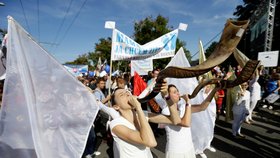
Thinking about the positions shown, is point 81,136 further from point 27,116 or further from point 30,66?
point 30,66

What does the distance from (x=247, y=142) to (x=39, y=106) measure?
5.87 metres

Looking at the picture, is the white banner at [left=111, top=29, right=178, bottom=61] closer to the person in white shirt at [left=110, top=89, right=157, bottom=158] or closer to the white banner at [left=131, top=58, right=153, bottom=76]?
the white banner at [left=131, top=58, right=153, bottom=76]

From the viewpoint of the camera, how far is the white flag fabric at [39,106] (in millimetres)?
2244

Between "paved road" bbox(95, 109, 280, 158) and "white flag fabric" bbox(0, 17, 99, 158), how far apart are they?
3.56 metres

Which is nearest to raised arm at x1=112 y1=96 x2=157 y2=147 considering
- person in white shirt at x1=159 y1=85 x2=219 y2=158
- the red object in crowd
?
person in white shirt at x1=159 y1=85 x2=219 y2=158

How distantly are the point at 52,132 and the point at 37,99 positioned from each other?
14.2 inches

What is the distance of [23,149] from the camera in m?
2.26

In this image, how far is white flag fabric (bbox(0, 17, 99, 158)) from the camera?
224cm

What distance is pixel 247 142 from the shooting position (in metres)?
6.67

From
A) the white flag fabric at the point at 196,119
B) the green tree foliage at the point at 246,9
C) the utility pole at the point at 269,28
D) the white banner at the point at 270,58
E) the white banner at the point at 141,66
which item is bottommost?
the white flag fabric at the point at 196,119

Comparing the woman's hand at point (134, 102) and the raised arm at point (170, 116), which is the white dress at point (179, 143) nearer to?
the raised arm at point (170, 116)

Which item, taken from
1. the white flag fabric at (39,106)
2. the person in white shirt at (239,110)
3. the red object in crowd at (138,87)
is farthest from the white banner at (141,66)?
the white flag fabric at (39,106)

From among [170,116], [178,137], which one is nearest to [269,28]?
[178,137]

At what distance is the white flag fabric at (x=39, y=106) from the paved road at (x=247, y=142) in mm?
3562
